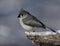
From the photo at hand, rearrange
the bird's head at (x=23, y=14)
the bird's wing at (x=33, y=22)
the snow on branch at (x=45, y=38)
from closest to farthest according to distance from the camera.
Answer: the snow on branch at (x=45, y=38), the bird's wing at (x=33, y=22), the bird's head at (x=23, y=14)

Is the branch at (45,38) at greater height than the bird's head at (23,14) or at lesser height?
lesser

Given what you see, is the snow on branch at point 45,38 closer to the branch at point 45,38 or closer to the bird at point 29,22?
the branch at point 45,38

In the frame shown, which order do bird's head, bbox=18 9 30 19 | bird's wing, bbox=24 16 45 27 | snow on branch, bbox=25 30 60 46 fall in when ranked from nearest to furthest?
snow on branch, bbox=25 30 60 46
bird's wing, bbox=24 16 45 27
bird's head, bbox=18 9 30 19

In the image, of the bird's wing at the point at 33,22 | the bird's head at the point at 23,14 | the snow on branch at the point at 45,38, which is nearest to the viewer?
the snow on branch at the point at 45,38

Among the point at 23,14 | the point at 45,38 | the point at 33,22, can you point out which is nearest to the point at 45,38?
the point at 45,38

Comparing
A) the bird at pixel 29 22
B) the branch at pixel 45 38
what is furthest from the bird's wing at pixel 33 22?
the branch at pixel 45 38

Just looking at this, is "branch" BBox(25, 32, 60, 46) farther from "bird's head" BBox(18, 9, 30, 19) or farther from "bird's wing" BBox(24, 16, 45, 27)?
"bird's head" BBox(18, 9, 30, 19)

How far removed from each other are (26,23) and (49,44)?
0.41 meters

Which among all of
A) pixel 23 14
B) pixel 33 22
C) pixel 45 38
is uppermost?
pixel 23 14

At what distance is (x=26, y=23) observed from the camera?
68.5 inches

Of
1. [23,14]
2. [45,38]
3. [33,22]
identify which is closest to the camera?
[45,38]

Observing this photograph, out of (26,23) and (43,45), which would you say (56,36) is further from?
(26,23)

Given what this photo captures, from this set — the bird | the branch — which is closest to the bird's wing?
the bird

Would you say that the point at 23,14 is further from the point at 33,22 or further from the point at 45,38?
the point at 45,38
